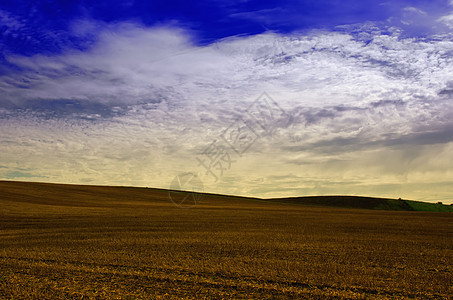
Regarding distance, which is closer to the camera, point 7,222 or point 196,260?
point 196,260

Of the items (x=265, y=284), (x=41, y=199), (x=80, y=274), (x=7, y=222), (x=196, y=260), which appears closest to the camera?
(x=265, y=284)

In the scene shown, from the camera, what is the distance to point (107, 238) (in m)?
15.5

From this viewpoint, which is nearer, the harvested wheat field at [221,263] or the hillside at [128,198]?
the harvested wheat field at [221,263]

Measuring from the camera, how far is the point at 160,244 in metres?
14.0

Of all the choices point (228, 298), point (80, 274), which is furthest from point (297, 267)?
point (80, 274)

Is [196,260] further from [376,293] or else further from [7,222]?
[7,222]

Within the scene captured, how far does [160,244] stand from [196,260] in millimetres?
3352

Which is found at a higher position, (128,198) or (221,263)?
(221,263)

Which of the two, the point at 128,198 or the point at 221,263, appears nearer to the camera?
the point at 221,263

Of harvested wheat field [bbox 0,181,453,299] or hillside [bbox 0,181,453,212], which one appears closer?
harvested wheat field [bbox 0,181,453,299]

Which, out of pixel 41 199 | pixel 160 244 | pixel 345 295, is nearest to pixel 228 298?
pixel 345 295

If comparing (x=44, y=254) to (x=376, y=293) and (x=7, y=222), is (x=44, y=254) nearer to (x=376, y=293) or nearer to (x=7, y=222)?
(x=376, y=293)

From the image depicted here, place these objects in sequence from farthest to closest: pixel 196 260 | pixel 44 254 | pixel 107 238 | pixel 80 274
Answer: pixel 107 238 → pixel 44 254 → pixel 196 260 → pixel 80 274

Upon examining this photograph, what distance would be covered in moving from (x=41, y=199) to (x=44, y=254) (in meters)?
29.1
